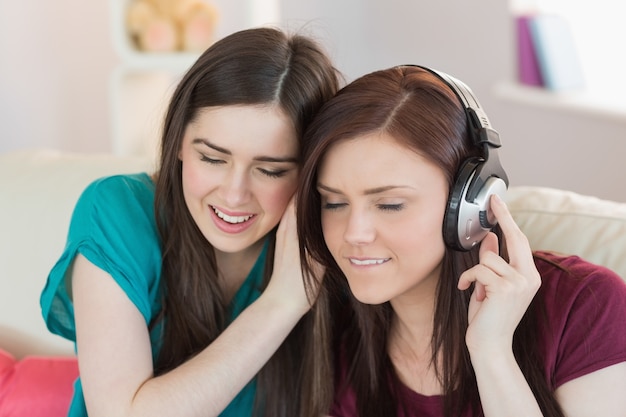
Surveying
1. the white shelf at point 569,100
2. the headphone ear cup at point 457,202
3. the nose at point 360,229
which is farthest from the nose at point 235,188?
the white shelf at point 569,100

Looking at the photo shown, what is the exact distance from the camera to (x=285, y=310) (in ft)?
4.77

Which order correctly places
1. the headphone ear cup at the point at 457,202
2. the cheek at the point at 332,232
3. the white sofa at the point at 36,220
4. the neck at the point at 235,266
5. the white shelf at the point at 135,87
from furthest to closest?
1. the white shelf at the point at 135,87
2. the white sofa at the point at 36,220
3. the neck at the point at 235,266
4. the cheek at the point at 332,232
5. the headphone ear cup at the point at 457,202

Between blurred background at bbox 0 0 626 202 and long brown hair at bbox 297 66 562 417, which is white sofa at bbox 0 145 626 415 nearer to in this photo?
long brown hair at bbox 297 66 562 417

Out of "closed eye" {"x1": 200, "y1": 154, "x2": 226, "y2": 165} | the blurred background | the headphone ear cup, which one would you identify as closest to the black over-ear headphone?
the headphone ear cup

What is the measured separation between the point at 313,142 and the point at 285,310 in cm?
31

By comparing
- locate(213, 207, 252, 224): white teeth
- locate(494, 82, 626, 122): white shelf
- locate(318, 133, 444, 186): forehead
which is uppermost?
locate(318, 133, 444, 186): forehead

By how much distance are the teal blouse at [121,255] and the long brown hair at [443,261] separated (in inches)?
7.9

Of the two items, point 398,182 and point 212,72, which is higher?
point 212,72

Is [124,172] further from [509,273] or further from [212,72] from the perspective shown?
[509,273]

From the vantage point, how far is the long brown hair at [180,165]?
1388 mm

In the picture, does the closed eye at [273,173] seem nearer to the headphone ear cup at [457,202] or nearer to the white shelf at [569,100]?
the headphone ear cup at [457,202]

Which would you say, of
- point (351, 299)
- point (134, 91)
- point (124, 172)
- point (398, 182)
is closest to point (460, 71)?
point (134, 91)

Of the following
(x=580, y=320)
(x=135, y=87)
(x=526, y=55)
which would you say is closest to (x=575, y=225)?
(x=580, y=320)

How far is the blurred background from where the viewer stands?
2.78m
